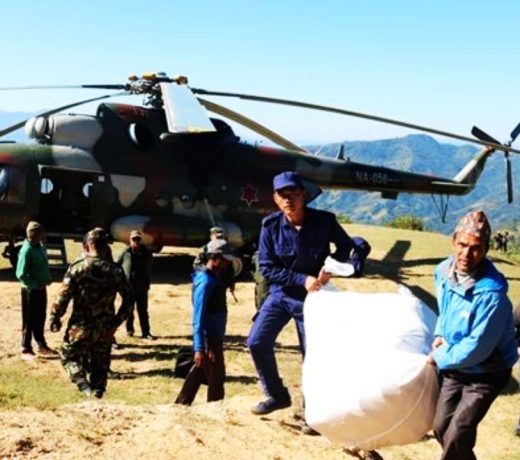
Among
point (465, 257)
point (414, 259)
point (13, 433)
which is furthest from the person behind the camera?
point (414, 259)

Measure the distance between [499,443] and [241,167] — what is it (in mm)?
9085

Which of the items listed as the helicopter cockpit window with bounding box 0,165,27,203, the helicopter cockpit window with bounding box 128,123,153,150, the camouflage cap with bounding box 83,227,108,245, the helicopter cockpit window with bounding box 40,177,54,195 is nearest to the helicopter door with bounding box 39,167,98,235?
the helicopter cockpit window with bounding box 40,177,54,195

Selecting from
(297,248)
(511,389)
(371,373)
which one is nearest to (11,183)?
(511,389)

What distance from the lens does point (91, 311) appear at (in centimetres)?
613

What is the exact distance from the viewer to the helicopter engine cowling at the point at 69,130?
1301cm

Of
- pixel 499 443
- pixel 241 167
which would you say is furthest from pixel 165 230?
pixel 499 443

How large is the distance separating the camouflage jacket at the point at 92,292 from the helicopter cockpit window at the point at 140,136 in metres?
7.45

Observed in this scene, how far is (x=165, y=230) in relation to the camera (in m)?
13.4

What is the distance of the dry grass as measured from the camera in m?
4.24

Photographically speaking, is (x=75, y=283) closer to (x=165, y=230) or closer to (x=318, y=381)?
(x=318, y=381)

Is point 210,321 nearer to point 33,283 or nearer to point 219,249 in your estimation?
point 219,249

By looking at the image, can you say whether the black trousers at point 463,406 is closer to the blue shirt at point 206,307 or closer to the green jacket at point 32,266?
the blue shirt at point 206,307

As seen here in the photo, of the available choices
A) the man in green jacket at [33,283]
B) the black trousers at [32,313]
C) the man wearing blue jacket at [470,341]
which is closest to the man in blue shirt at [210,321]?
the man wearing blue jacket at [470,341]

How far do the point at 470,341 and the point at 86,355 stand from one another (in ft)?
12.9
